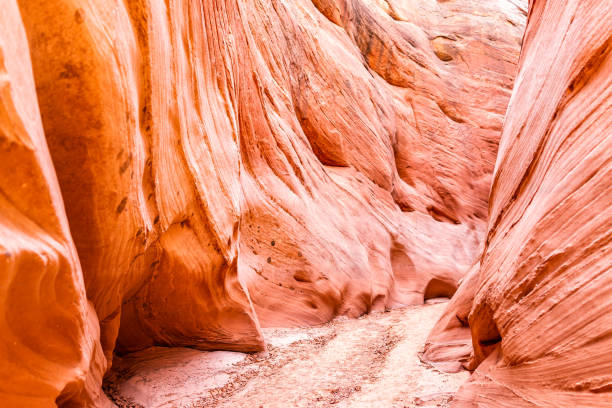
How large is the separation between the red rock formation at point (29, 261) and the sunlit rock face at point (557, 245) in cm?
285

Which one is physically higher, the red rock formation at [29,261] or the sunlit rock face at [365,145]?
the red rock formation at [29,261]

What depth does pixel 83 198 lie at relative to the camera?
12.6 feet

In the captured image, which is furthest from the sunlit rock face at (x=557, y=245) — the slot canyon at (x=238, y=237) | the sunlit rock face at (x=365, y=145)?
the sunlit rock face at (x=365, y=145)

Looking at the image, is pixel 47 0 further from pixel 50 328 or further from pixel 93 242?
pixel 50 328

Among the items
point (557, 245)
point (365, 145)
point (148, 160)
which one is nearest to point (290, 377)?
point (148, 160)

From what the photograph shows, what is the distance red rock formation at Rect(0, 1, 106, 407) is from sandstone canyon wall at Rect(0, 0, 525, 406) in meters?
0.01

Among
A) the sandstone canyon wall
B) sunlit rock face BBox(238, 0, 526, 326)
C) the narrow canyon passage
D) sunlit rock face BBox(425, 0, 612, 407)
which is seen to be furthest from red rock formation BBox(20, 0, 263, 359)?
sunlit rock face BBox(425, 0, 612, 407)

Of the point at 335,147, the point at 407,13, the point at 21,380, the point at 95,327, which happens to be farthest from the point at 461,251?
the point at 21,380

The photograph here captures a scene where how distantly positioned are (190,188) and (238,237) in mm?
1626

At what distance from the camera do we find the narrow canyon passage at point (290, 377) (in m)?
4.91

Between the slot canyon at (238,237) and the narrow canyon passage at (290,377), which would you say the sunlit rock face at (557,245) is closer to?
the slot canyon at (238,237)

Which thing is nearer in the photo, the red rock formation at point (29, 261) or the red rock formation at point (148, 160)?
the red rock formation at point (29, 261)

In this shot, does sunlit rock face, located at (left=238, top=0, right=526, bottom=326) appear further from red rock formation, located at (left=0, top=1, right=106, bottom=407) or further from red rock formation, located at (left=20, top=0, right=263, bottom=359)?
red rock formation, located at (left=0, top=1, right=106, bottom=407)

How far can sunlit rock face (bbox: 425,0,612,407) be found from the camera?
9.88 feet
